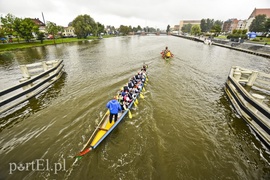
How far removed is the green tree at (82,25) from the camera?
68.6 metres

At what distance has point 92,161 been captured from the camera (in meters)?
5.54

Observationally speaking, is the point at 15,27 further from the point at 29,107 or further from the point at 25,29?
the point at 29,107

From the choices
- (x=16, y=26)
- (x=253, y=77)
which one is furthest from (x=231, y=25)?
(x=16, y=26)

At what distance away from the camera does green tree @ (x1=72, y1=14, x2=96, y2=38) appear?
68.6 meters

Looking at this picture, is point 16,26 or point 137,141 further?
point 16,26

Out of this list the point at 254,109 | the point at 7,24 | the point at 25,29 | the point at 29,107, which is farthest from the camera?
the point at 25,29

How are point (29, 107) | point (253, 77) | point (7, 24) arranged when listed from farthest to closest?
point (7, 24)
point (253, 77)
point (29, 107)

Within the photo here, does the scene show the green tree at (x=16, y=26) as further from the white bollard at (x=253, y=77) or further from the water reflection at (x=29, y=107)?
the white bollard at (x=253, y=77)

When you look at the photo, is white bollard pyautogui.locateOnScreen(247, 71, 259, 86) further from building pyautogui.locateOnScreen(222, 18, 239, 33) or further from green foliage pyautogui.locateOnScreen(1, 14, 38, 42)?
building pyautogui.locateOnScreen(222, 18, 239, 33)

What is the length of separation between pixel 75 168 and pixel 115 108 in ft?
10.2

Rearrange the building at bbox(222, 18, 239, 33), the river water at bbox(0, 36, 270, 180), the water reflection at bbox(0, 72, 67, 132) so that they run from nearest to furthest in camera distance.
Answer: the river water at bbox(0, 36, 270, 180)
the water reflection at bbox(0, 72, 67, 132)
the building at bbox(222, 18, 239, 33)

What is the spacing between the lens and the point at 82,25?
69438mm

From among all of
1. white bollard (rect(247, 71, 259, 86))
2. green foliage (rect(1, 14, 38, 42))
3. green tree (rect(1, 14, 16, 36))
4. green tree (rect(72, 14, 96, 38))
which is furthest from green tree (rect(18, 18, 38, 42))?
white bollard (rect(247, 71, 259, 86))

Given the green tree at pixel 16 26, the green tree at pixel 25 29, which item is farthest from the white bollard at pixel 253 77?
the green tree at pixel 16 26
